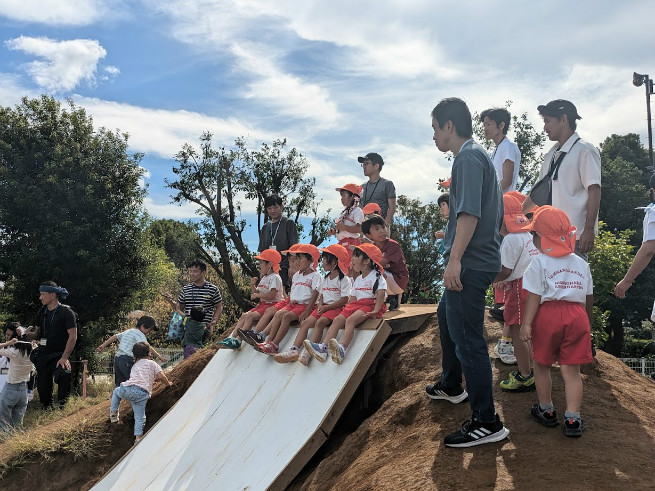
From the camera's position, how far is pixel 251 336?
21.9 feet

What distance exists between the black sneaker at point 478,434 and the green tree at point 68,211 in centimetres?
1593

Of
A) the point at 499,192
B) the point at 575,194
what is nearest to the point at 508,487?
the point at 499,192

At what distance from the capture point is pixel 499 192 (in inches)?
155

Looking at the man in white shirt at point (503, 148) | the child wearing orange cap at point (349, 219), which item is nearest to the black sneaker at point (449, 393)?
the man in white shirt at point (503, 148)

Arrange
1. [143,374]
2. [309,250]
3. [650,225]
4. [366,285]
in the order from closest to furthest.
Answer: [650,225], [366,285], [309,250], [143,374]

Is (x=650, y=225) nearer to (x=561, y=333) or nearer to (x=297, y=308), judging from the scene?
(x=561, y=333)

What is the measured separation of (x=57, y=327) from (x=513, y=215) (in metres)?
6.78

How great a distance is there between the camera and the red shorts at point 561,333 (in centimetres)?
377

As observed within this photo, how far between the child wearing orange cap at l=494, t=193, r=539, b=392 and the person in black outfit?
6.25 meters

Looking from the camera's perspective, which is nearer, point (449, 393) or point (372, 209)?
point (449, 393)

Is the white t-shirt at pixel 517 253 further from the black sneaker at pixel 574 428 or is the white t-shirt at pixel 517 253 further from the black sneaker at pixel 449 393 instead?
the black sneaker at pixel 574 428

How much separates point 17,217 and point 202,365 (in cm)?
1184

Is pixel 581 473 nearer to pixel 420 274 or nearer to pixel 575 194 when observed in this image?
pixel 575 194

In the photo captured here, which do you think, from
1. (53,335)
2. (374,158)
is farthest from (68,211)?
(374,158)
